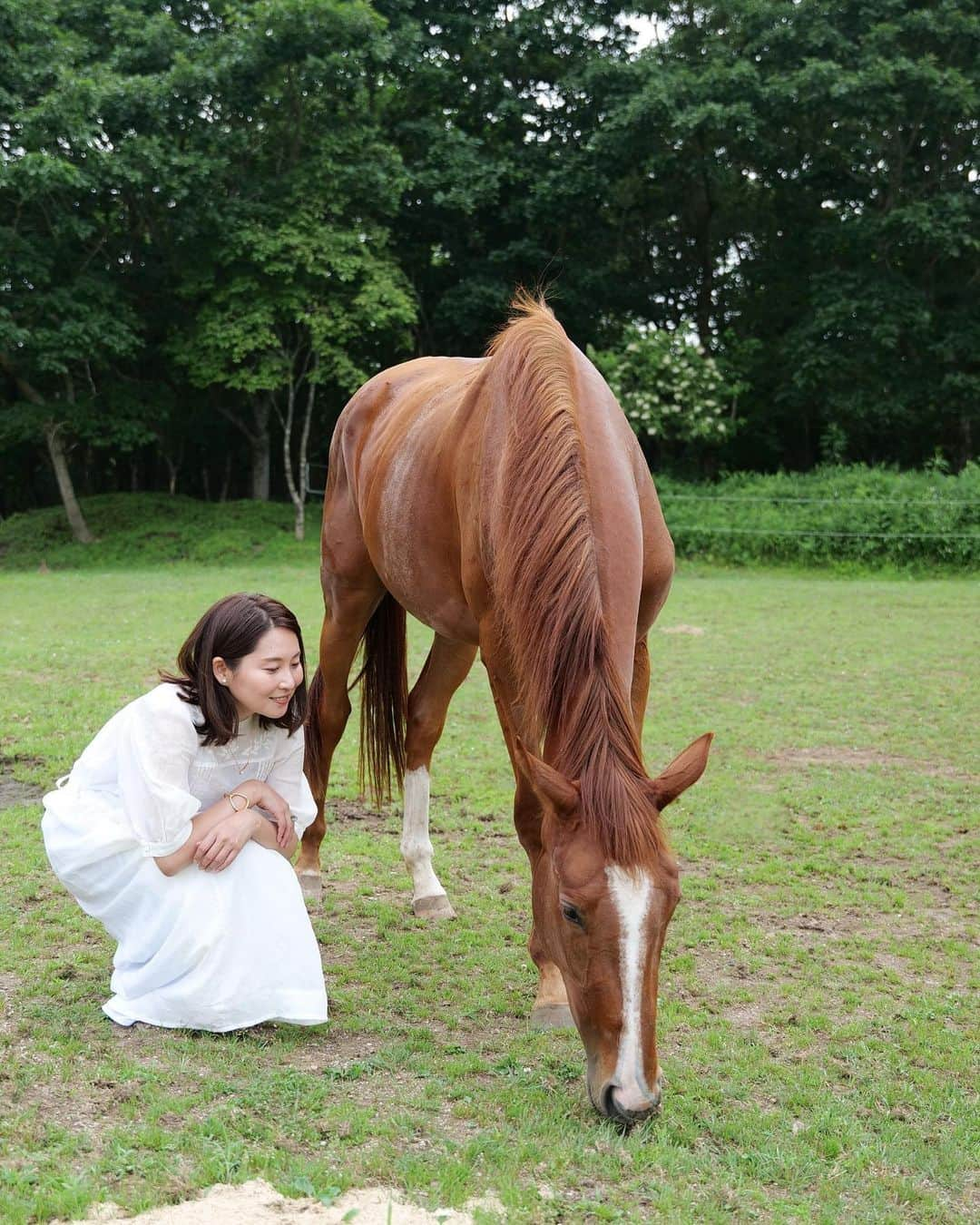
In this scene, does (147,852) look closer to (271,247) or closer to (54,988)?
(54,988)

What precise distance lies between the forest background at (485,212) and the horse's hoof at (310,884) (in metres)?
15.0

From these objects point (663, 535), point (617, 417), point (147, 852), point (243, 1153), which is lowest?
point (243, 1153)

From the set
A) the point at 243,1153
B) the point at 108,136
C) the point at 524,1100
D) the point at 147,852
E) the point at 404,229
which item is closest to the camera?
the point at 243,1153

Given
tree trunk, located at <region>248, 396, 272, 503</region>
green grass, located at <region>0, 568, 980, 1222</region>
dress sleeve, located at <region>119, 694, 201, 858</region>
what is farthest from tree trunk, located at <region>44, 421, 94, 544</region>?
dress sleeve, located at <region>119, 694, 201, 858</region>

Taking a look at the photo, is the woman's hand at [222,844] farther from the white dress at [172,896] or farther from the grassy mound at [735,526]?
the grassy mound at [735,526]

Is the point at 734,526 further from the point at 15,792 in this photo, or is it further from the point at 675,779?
the point at 675,779

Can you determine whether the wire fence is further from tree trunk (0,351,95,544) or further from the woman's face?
the woman's face

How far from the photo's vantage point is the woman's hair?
307 cm

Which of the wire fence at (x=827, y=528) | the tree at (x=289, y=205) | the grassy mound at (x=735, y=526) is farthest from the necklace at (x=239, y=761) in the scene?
the tree at (x=289, y=205)

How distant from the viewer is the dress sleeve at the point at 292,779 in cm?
335

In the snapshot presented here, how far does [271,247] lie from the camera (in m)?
18.6

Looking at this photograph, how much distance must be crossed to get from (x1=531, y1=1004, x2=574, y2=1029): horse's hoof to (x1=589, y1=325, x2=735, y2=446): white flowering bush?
55.6 feet

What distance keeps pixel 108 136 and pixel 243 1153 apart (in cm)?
1951

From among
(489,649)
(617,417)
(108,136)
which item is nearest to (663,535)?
(617,417)
